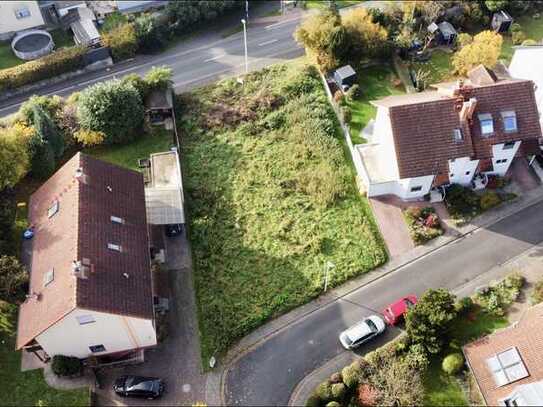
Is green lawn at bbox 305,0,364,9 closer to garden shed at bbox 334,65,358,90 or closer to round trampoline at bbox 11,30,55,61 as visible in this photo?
garden shed at bbox 334,65,358,90

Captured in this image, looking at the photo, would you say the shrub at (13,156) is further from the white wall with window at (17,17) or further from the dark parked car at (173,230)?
the white wall with window at (17,17)

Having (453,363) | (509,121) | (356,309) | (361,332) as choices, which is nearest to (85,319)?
(361,332)

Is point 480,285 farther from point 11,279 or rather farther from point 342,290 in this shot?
point 11,279

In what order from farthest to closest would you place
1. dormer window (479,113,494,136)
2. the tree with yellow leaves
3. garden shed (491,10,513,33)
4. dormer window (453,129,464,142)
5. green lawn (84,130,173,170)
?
garden shed (491,10,513,33) < the tree with yellow leaves < green lawn (84,130,173,170) < dormer window (479,113,494,136) < dormer window (453,129,464,142)

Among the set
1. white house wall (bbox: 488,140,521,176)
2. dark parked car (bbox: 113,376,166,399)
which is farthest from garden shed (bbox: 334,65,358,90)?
dark parked car (bbox: 113,376,166,399)

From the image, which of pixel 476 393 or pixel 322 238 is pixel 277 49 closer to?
pixel 322 238

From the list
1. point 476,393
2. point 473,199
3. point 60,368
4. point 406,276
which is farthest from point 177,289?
point 473,199
